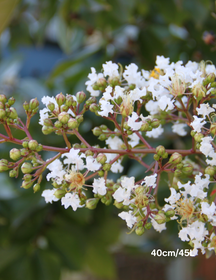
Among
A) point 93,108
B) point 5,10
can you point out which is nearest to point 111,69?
point 93,108

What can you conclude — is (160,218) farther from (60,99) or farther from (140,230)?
(60,99)

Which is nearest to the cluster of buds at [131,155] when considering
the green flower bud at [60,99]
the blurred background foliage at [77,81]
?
the green flower bud at [60,99]

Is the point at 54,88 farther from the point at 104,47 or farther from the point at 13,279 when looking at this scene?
the point at 13,279

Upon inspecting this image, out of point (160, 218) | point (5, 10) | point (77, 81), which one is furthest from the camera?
point (77, 81)

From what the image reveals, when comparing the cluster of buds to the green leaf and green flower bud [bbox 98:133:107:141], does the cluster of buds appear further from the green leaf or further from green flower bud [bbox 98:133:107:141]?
the green leaf

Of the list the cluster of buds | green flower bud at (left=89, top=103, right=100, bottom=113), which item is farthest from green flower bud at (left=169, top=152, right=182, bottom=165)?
green flower bud at (left=89, top=103, right=100, bottom=113)

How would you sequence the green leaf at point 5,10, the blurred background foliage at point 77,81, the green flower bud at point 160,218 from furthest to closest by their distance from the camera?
the blurred background foliage at point 77,81 → the green leaf at point 5,10 → the green flower bud at point 160,218

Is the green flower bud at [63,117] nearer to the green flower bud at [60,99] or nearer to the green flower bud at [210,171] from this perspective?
the green flower bud at [60,99]

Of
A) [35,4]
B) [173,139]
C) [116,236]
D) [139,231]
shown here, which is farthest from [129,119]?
[35,4]
